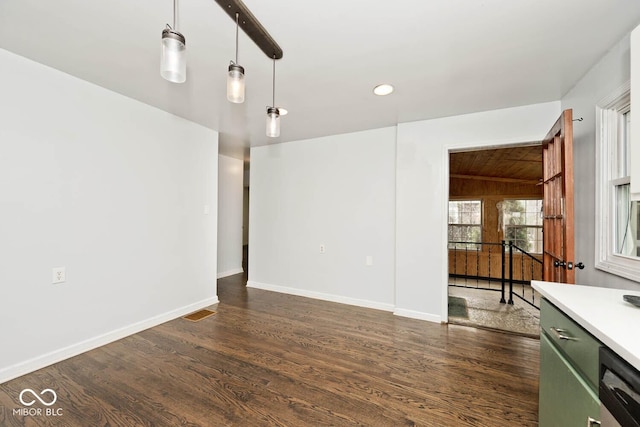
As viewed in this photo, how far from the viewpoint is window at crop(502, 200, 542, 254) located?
5758 mm

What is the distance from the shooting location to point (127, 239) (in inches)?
107

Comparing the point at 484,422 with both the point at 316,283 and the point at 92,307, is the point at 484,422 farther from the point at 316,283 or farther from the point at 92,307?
the point at 92,307

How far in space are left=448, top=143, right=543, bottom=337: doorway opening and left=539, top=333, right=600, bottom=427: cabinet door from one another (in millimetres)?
3156

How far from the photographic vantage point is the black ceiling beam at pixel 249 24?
1236 millimetres

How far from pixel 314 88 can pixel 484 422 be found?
2.76 metres

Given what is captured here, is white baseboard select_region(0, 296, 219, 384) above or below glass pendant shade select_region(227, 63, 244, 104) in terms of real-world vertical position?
below

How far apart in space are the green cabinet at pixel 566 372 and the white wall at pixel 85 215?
3.38 metres

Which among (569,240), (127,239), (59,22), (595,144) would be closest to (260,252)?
(127,239)

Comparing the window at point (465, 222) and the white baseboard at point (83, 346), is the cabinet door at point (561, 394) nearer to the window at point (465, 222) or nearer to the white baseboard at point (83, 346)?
the white baseboard at point (83, 346)

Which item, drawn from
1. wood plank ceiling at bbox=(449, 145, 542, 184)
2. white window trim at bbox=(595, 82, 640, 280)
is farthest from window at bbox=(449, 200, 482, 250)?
white window trim at bbox=(595, 82, 640, 280)

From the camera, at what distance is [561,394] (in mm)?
1132

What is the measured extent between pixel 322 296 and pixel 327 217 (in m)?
1.18

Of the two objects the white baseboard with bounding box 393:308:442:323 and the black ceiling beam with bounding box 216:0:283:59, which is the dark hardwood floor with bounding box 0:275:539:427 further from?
the black ceiling beam with bounding box 216:0:283:59

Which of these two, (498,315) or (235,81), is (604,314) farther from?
(498,315)
